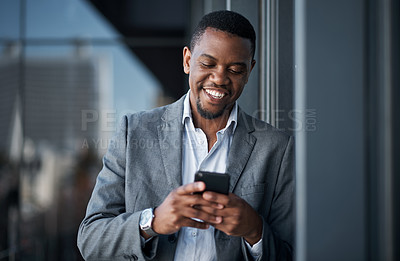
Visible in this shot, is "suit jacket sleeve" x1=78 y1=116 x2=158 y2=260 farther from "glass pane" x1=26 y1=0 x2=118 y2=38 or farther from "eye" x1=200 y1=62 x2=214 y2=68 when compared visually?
"glass pane" x1=26 y1=0 x2=118 y2=38

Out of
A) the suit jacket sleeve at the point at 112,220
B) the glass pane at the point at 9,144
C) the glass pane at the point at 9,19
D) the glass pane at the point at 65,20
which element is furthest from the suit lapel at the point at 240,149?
the glass pane at the point at 9,19

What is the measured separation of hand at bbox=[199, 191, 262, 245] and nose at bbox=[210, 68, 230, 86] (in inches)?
22.0

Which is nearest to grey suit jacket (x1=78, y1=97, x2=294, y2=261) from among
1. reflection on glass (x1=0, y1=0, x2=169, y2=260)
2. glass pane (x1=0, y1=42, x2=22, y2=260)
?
reflection on glass (x1=0, y1=0, x2=169, y2=260)

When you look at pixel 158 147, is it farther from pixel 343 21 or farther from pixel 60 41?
pixel 60 41

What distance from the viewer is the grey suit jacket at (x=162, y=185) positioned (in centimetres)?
157

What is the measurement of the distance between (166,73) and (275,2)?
15.2 ft

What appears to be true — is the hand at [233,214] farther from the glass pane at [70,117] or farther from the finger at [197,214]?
the glass pane at [70,117]

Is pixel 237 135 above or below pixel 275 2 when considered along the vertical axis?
below

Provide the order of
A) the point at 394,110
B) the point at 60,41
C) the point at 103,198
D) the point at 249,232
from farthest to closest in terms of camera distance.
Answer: the point at 60,41
the point at 103,198
the point at 249,232
the point at 394,110

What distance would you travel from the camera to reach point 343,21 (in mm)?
908

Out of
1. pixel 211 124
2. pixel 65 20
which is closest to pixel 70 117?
pixel 65 20

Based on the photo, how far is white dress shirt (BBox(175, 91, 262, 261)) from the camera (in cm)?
164

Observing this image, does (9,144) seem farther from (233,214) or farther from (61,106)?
(233,214)

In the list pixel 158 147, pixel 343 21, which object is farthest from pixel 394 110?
pixel 158 147
